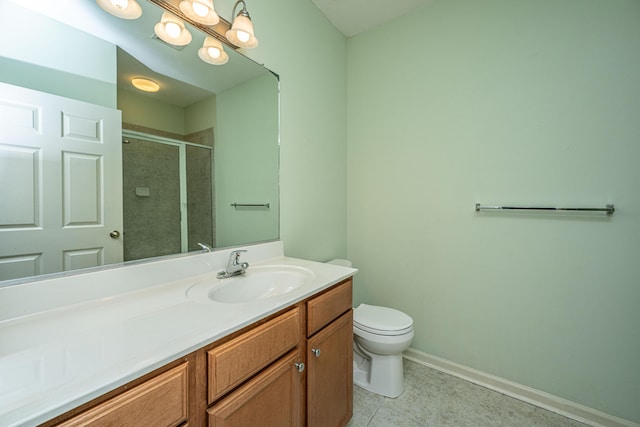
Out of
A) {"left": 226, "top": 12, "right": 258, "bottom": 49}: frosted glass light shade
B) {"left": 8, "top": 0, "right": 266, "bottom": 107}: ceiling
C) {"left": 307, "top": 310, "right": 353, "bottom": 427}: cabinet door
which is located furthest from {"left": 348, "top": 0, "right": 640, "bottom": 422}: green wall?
{"left": 8, "top": 0, "right": 266, "bottom": 107}: ceiling

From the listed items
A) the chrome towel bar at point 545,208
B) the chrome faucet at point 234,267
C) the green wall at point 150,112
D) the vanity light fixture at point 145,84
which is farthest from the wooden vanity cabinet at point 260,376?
the chrome towel bar at point 545,208

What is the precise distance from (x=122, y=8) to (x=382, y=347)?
1.98 m

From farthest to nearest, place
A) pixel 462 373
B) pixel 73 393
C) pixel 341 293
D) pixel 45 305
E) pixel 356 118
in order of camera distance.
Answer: pixel 356 118, pixel 462 373, pixel 341 293, pixel 45 305, pixel 73 393

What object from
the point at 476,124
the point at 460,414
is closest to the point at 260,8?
the point at 476,124

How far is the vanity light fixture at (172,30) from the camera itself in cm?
104

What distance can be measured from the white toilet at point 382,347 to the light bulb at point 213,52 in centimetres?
169

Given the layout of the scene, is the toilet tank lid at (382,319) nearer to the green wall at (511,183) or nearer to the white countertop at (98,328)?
the green wall at (511,183)

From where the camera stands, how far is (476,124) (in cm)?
162

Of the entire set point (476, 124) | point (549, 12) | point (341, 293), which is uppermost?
point (549, 12)

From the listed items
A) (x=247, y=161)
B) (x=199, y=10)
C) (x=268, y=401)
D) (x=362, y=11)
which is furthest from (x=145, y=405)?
(x=362, y=11)

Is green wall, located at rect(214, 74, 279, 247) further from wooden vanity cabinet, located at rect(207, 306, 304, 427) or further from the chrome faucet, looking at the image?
wooden vanity cabinet, located at rect(207, 306, 304, 427)

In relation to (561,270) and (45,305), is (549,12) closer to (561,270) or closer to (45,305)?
(561,270)

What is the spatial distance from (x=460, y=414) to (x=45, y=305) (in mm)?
1934

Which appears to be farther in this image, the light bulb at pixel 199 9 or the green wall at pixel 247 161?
the green wall at pixel 247 161
